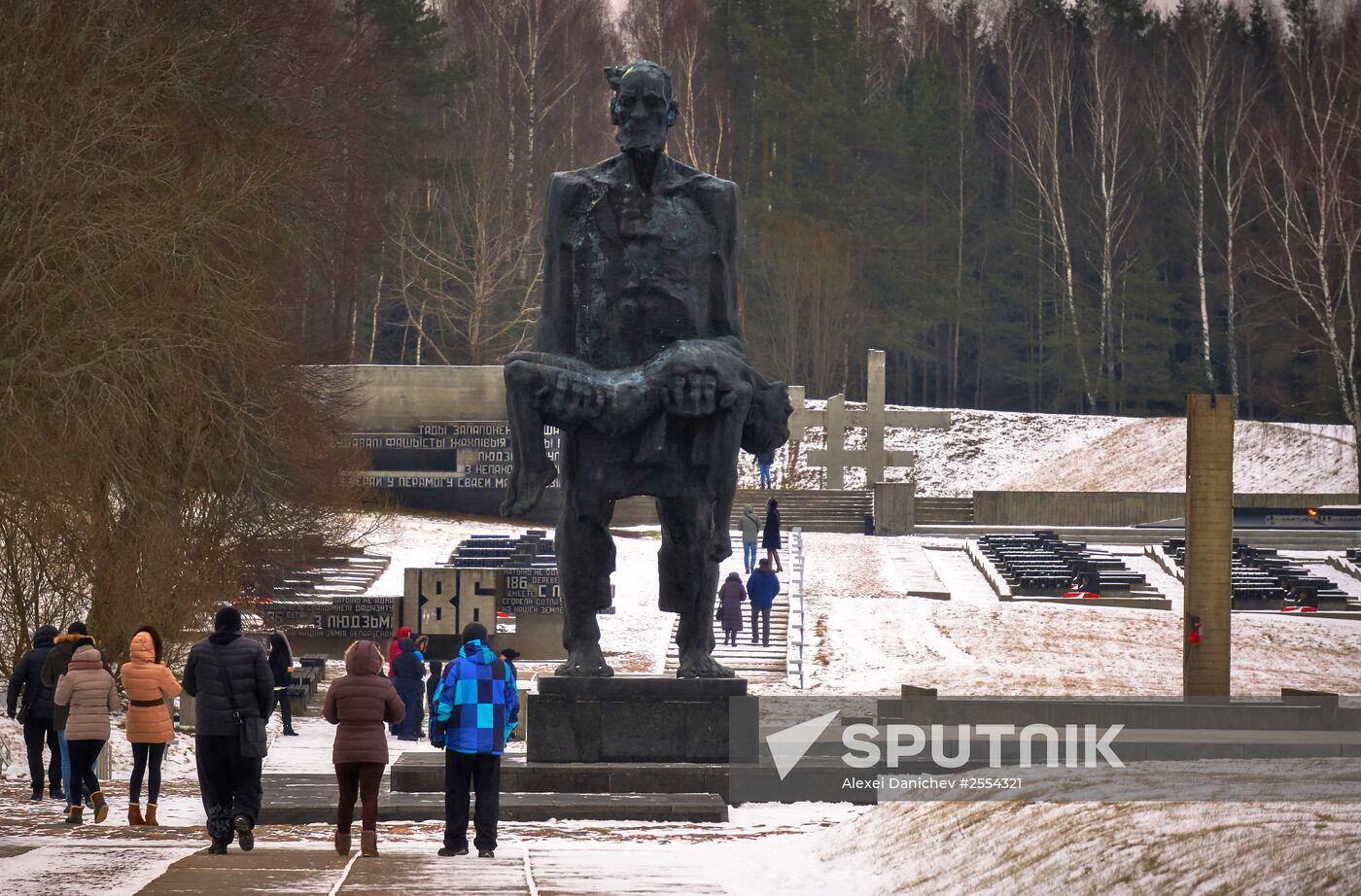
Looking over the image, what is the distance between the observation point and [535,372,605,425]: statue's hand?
10.9m

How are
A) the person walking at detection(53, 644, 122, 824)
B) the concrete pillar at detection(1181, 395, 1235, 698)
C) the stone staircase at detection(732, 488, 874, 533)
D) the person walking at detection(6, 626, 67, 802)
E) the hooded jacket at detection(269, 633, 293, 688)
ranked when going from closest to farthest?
1. the person walking at detection(53, 644, 122, 824)
2. the person walking at detection(6, 626, 67, 802)
3. the hooded jacket at detection(269, 633, 293, 688)
4. the concrete pillar at detection(1181, 395, 1235, 698)
5. the stone staircase at detection(732, 488, 874, 533)

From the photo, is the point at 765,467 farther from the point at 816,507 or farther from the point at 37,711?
the point at 37,711

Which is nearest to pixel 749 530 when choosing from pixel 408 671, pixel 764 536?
pixel 764 536

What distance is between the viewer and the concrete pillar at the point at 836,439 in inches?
1909

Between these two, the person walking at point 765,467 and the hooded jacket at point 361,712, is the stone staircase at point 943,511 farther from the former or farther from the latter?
the hooded jacket at point 361,712

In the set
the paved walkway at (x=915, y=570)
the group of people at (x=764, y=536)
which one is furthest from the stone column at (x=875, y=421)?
the group of people at (x=764, y=536)

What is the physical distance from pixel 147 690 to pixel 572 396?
302 centimetres

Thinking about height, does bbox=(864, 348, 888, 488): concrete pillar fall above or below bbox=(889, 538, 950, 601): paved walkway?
above

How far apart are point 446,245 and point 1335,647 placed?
107 feet

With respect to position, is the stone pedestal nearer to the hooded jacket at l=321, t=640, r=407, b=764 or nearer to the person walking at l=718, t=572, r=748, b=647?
the hooded jacket at l=321, t=640, r=407, b=764

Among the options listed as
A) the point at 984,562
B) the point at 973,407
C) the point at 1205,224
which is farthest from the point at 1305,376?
the point at 984,562

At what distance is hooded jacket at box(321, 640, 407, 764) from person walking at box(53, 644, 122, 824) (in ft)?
9.22

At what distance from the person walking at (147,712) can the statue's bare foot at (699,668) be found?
9.64 ft

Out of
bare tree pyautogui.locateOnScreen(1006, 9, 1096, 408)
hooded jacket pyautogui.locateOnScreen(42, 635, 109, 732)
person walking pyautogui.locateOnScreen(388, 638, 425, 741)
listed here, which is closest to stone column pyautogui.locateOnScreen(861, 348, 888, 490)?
bare tree pyautogui.locateOnScreen(1006, 9, 1096, 408)
